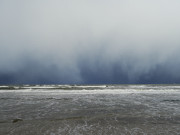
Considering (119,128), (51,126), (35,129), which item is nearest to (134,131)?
(119,128)

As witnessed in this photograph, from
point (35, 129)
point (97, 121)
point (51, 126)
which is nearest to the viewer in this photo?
point (35, 129)

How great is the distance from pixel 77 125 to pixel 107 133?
2369mm

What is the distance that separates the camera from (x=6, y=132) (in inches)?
325

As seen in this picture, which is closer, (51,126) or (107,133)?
(107,133)

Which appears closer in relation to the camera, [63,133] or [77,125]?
[63,133]

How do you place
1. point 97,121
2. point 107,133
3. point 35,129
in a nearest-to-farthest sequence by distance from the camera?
point 107,133
point 35,129
point 97,121

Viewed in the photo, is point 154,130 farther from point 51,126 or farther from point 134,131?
point 51,126

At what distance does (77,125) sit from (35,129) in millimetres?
2524

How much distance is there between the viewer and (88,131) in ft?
28.2

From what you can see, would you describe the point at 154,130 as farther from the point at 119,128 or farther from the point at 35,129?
the point at 35,129

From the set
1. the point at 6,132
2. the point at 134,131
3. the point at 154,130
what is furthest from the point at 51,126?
the point at 154,130

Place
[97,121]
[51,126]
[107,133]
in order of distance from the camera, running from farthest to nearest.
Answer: [97,121] < [51,126] < [107,133]

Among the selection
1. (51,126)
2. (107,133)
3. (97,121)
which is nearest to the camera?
(107,133)

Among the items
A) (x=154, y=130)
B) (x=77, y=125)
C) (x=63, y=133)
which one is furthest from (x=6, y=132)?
(x=154, y=130)
